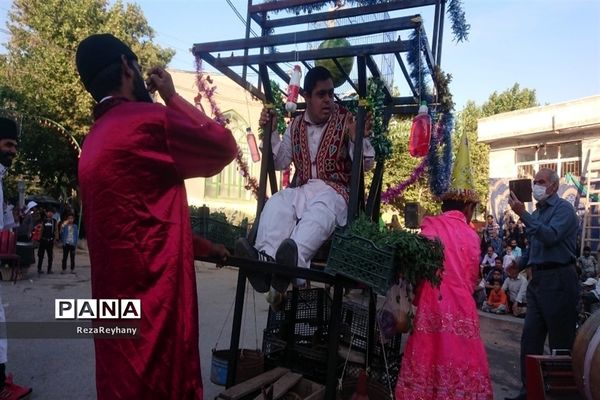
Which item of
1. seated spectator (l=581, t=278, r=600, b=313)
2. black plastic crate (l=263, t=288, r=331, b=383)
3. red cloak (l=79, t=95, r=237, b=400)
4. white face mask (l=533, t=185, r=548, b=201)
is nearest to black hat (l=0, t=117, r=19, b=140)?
red cloak (l=79, t=95, r=237, b=400)

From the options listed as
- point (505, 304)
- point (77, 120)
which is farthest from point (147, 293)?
point (77, 120)

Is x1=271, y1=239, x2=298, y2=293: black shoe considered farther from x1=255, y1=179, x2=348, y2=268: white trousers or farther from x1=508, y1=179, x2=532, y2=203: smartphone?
x1=508, y1=179, x2=532, y2=203: smartphone

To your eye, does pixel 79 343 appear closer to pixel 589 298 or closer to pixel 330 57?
pixel 330 57

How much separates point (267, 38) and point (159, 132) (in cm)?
180

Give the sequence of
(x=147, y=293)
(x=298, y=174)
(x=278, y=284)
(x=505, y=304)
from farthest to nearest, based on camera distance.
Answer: (x=505, y=304) → (x=298, y=174) → (x=278, y=284) → (x=147, y=293)

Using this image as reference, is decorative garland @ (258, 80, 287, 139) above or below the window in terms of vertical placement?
below

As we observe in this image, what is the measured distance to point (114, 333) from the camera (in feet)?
6.04

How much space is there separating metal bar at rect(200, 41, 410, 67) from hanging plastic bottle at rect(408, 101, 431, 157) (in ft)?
2.67

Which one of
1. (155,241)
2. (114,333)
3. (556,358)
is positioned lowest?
(556,358)

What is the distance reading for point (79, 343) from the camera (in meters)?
5.90

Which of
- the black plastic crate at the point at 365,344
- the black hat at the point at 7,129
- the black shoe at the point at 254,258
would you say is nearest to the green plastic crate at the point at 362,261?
the black shoe at the point at 254,258

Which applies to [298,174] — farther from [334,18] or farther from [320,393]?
[320,393]

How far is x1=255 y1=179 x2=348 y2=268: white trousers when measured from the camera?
332 cm

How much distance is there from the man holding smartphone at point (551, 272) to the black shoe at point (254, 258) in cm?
251
